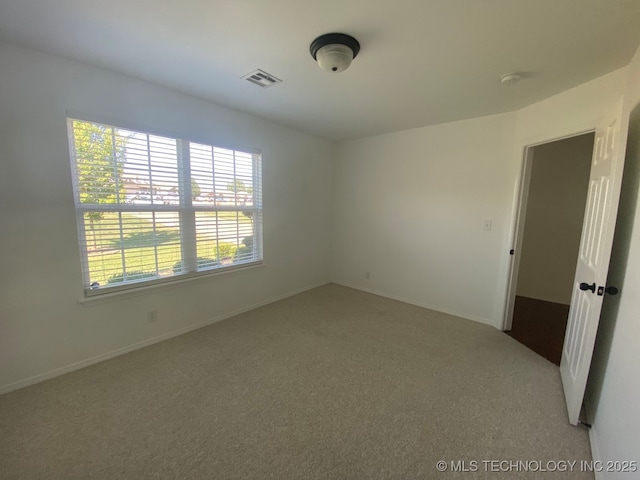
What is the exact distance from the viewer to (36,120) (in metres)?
1.87

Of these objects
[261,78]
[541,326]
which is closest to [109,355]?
[261,78]

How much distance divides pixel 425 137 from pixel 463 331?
2375 millimetres

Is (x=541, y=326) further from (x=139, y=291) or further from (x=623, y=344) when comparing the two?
(x=139, y=291)

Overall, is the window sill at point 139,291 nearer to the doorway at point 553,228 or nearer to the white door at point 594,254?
the white door at point 594,254

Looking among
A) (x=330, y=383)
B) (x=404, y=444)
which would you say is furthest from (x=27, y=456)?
(x=404, y=444)

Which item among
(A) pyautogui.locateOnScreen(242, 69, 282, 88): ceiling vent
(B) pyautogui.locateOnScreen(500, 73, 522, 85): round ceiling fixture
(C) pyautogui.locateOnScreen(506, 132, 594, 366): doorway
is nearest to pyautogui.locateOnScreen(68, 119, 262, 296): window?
(A) pyautogui.locateOnScreen(242, 69, 282, 88): ceiling vent

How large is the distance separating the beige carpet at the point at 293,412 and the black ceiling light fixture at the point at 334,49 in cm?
224

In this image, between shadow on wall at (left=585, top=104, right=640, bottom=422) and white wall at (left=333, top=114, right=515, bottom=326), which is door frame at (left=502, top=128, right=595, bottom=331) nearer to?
white wall at (left=333, top=114, right=515, bottom=326)

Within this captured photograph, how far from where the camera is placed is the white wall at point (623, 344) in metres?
1.18

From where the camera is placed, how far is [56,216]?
1.99 m

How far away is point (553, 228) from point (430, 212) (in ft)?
6.38

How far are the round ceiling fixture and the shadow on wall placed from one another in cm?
72

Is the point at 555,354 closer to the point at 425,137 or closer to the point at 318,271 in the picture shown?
the point at 425,137

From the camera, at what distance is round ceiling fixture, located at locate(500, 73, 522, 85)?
1.98 m
